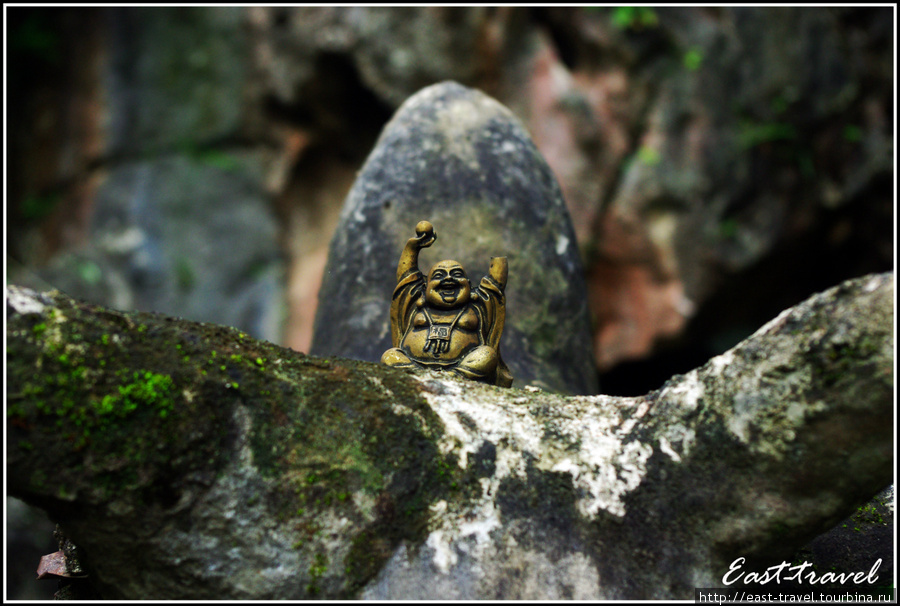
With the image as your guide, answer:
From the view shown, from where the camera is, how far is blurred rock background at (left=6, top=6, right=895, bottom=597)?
7914 mm

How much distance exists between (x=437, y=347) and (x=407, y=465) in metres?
0.89

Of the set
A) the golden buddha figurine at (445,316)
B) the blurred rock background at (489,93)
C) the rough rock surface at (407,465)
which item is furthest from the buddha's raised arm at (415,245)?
the blurred rock background at (489,93)

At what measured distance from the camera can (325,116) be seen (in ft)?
27.7

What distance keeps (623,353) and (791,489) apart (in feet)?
21.9

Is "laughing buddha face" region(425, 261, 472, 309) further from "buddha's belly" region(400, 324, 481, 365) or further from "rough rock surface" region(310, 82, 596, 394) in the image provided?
"rough rock surface" region(310, 82, 596, 394)

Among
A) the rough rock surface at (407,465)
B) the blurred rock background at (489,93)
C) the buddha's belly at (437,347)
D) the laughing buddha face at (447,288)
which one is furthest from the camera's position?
the blurred rock background at (489,93)

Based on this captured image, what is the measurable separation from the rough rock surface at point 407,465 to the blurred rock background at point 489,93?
20.7ft

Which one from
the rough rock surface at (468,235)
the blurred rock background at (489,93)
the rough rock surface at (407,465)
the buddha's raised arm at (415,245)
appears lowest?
the rough rock surface at (407,465)

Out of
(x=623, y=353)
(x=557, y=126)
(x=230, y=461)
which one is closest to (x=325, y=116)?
(x=557, y=126)

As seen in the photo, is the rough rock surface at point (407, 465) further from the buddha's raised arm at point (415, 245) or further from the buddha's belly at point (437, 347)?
the buddha's raised arm at point (415, 245)

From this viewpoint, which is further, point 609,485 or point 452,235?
point 452,235

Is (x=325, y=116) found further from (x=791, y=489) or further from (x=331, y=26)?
(x=791, y=489)

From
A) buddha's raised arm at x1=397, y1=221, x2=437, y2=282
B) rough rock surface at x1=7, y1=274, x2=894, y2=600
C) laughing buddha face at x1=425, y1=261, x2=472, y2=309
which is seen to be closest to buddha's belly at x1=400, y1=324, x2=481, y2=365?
laughing buddha face at x1=425, y1=261, x2=472, y2=309

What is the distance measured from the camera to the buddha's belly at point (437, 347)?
110 inches
